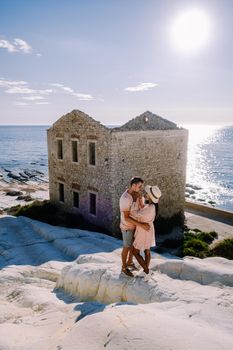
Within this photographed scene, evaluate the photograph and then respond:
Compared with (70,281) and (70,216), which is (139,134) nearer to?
(70,216)

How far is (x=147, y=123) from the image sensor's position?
69.3 ft

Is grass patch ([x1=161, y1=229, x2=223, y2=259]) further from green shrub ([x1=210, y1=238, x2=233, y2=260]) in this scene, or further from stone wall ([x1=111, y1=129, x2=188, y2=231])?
stone wall ([x1=111, y1=129, x2=188, y2=231])

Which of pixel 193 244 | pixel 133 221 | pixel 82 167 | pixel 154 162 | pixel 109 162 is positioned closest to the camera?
pixel 133 221

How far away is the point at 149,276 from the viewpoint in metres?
7.48

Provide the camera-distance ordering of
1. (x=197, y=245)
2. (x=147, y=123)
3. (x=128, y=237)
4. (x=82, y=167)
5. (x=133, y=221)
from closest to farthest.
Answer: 1. (x=133, y=221)
2. (x=128, y=237)
3. (x=197, y=245)
4. (x=147, y=123)
5. (x=82, y=167)

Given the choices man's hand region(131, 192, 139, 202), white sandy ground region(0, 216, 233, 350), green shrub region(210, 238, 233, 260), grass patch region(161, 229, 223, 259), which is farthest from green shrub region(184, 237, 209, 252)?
man's hand region(131, 192, 139, 202)

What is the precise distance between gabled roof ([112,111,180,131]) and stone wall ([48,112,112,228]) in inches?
63.9

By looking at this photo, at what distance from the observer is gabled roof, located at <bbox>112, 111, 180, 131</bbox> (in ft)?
65.4

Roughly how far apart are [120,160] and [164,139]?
13.7ft

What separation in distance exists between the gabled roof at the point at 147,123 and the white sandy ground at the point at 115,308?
10.7 metres

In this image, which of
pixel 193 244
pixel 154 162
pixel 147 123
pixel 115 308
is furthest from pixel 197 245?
pixel 115 308

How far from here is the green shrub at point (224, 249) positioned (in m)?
17.3

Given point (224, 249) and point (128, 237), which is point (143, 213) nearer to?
point (128, 237)

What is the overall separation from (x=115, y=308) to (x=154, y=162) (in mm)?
16347
